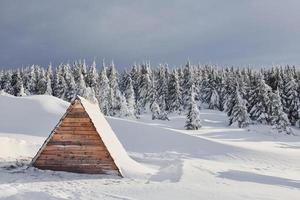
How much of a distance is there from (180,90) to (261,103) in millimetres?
28227

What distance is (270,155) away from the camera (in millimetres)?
26953

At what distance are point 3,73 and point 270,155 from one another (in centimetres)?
10375

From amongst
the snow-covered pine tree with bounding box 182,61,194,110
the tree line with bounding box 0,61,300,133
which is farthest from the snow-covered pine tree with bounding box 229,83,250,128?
the snow-covered pine tree with bounding box 182,61,194,110

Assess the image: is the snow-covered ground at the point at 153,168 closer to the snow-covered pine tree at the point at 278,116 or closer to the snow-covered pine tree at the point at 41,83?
the snow-covered pine tree at the point at 278,116

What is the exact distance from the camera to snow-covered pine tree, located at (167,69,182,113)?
299ft

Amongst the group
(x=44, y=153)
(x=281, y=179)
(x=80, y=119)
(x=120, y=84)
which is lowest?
(x=281, y=179)

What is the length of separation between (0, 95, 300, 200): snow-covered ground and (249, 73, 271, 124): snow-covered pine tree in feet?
135

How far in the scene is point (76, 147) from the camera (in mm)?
17203

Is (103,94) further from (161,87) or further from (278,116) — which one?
(278,116)

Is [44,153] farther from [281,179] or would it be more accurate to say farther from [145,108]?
[145,108]

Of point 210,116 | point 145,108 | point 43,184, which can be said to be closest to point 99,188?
point 43,184

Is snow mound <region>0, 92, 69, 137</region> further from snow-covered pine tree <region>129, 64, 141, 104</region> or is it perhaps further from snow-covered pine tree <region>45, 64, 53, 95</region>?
snow-covered pine tree <region>129, 64, 141, 104</region>

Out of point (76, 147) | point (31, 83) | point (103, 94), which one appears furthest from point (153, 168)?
point (31, 83)

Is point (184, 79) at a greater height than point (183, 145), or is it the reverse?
point (184, 79)
